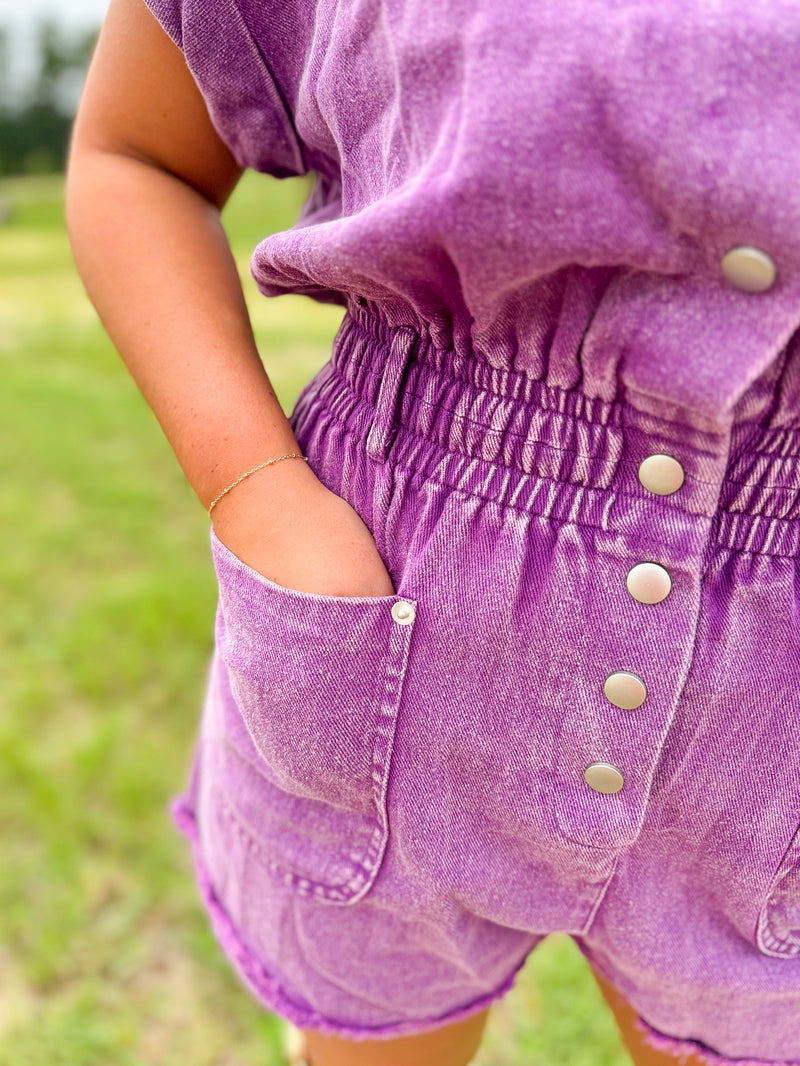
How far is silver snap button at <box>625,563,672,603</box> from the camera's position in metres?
0.60

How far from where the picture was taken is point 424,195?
21.1 inches

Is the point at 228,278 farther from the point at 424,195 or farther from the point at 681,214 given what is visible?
the point at 681,214

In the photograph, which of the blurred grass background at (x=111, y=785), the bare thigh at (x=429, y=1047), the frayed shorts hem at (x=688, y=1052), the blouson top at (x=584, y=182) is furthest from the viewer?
the blurred grass background at (x=111, y=785)

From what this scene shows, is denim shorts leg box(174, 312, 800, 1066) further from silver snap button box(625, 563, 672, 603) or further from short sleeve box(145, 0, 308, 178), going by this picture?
short sleeve box(145, 0, 308, 178)

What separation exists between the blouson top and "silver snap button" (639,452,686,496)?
4 centimetres

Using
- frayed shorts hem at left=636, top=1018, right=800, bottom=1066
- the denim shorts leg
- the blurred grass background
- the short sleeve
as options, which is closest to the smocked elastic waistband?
the denim shorts leg

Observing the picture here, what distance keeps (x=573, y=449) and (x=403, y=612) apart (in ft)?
0.55

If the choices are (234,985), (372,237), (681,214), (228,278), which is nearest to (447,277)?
(372,237)

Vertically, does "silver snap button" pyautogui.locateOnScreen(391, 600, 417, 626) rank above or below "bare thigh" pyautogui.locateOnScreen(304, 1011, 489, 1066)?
above

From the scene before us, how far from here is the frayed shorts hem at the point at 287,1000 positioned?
35.2 inches

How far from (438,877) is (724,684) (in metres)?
0.29

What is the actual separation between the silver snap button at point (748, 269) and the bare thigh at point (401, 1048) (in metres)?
0.81

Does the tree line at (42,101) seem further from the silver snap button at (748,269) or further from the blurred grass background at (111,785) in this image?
the silver snap button at (748,269)

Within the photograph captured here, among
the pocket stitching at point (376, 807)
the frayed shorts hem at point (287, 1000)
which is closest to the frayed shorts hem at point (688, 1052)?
the frayed shorts hem at point (287, 1000)
